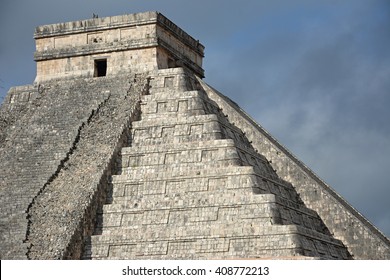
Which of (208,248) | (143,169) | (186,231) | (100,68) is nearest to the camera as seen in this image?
(208,248)

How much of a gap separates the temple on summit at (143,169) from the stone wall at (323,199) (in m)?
0.03

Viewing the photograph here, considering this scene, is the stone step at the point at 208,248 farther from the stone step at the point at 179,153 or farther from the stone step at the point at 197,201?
the stone step at the point at 179,153

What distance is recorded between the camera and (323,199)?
24703 mm

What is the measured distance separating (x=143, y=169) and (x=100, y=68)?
14.9 ft

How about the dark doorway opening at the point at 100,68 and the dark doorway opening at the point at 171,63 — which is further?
the dark doorway opening at the point at 171,63

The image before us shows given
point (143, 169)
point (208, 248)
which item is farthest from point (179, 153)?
point (208, 248)

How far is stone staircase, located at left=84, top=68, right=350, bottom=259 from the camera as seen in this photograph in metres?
21.3

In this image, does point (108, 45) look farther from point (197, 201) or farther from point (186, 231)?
point (186, 231)

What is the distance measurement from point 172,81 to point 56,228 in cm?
522

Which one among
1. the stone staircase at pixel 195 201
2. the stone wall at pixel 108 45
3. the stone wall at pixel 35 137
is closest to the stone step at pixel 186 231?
the stone staircase at pixel 195 201

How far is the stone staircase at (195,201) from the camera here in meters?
21.3

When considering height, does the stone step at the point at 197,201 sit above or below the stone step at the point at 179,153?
below
